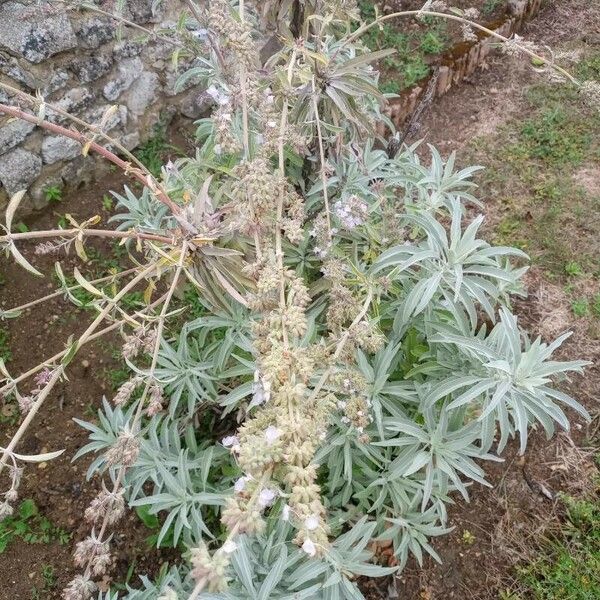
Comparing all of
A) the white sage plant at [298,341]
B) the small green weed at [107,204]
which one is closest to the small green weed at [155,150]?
the small green weed at [107,204]

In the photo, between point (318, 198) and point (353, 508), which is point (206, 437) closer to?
point (353, 508)

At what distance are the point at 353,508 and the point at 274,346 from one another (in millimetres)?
1249

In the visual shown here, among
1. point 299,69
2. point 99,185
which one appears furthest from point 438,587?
point 99,185

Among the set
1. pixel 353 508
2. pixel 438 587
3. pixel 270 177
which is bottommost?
pixel 438 587

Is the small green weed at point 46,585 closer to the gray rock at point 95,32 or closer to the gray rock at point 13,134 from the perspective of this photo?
the gray rock at point 13,134

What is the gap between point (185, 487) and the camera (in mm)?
2145

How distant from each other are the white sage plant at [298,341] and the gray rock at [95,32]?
1235mm

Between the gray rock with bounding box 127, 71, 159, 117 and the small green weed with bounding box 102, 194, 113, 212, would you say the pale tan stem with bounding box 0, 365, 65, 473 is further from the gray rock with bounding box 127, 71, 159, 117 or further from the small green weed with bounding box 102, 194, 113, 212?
the gray rock with bounding box 127, 71, 159, 117

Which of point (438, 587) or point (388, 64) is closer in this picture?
point (438, 587)

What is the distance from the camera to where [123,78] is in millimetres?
3721

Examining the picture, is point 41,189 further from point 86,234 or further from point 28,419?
point 28,419

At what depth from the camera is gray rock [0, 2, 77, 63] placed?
122 inches

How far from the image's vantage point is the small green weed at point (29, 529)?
104 inches

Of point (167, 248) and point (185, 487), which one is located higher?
point (167, 248)
